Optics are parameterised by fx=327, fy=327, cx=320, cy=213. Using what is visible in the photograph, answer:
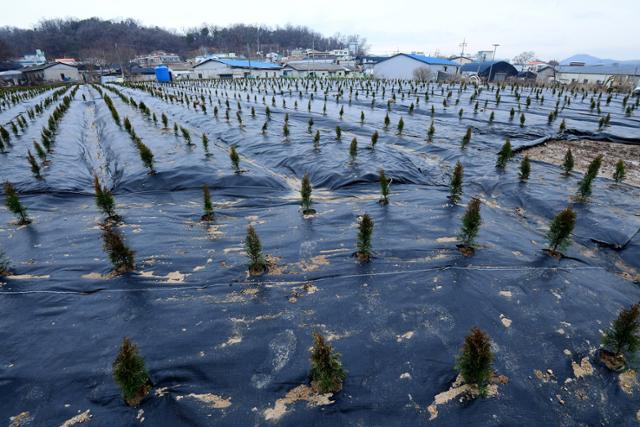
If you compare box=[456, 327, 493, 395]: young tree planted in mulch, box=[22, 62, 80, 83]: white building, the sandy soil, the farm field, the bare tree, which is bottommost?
the farm field

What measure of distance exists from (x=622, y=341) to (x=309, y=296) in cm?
361

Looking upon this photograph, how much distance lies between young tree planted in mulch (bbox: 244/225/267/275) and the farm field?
0.52 ft

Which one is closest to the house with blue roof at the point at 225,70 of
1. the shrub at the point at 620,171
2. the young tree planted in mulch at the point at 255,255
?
the shrub at the point at 620,171

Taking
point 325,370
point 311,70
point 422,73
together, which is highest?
point 311,70

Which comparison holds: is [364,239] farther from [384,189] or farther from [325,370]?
[325,370]

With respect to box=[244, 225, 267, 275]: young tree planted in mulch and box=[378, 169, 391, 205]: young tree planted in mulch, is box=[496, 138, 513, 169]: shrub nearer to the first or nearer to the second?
box=[378, 169, 391, 205]: young tree planted in mulch

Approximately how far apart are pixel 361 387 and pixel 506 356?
5.65 ft

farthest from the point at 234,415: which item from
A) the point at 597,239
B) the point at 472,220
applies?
the point at 597,239

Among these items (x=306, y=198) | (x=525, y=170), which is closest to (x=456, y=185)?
(x=525, y=170)

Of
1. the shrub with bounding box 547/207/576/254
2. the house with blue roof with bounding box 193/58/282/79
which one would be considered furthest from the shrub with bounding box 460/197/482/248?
the house with blue roof with bounding box 193/58/282/79

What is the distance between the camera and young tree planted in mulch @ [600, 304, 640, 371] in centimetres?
344

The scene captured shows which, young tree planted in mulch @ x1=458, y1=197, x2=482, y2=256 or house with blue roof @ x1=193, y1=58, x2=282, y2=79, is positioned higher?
house with blue roof @ x1=193, y1=58, x2=282, y2=79

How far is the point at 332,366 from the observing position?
10.4 ft

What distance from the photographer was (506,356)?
12.1 ft
